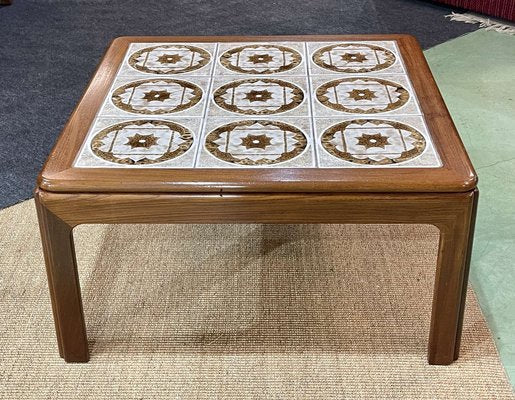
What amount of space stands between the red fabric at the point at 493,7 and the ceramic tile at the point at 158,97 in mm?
1643

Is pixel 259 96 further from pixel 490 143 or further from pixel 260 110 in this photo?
pixel 490 143

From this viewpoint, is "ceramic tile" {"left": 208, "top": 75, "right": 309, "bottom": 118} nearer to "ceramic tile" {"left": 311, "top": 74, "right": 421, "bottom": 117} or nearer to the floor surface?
"ceramic tile" {"left": 311, "top": 74, "right": 421, "bottom": 117}

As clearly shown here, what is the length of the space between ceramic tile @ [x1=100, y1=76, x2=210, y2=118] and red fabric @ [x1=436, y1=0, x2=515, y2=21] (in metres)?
1.64

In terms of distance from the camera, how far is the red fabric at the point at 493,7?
108 inches

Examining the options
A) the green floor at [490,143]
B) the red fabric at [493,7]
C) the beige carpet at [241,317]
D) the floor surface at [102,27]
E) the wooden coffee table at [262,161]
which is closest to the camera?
the wooden coffee table at [262,161]

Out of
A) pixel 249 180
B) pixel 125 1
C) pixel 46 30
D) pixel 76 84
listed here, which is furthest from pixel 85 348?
pixel 125 1

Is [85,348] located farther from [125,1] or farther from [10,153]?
[125,1]

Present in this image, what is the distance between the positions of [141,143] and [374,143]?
356 mm

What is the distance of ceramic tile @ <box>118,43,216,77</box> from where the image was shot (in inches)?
59.2

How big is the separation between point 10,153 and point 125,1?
1.40 m

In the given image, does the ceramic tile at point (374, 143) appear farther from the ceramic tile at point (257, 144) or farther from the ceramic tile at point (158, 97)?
the ceramic tile at point (158, 97)

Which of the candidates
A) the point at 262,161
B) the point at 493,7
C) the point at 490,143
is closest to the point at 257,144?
the point at 262,161

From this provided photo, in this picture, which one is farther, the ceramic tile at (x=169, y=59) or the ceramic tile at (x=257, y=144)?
the ceramic tile at (x=169, y=59)

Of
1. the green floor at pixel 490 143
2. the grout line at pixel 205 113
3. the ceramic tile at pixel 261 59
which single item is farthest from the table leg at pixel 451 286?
the ceramic tile at pixel 261 59
